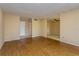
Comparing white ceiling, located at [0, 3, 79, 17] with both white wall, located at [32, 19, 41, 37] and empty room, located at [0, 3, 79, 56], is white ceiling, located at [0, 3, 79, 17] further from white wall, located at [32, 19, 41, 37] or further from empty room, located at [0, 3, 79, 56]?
white wall, located at [32, 19, 41, 37]

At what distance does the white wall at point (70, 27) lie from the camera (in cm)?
521

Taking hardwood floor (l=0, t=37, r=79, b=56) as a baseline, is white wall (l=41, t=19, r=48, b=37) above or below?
above

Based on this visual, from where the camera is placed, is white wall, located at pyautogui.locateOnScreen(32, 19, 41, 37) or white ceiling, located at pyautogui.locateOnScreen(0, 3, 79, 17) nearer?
white ceiling, located at pyautogui.locateOnScreen(0, 3, 79, 17)

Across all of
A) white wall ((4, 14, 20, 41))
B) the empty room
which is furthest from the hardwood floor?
white wall ((4, 14, 20, 41))

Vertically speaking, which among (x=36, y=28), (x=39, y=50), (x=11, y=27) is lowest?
(x=39, y=50)

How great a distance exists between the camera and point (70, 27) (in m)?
5.66

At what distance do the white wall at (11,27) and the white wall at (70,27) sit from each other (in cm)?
349

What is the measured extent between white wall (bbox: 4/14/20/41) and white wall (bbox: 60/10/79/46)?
3.49 metres

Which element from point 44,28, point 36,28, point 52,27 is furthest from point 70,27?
point 52,27

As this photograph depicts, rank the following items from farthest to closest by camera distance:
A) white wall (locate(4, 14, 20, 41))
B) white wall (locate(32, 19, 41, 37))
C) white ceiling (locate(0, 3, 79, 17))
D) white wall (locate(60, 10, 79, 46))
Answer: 1. white wall (locate(32, 19, 41, 37))
2. white wall (locate(4, 14, 20, 41))
3. white wall (locate(60, 10, 79, 46))
4. white ceiling (locate(0, 3, 79, 17))

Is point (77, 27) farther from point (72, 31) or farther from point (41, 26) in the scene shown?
point (41, 26)

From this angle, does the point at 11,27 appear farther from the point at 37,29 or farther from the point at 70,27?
the point at 70,27

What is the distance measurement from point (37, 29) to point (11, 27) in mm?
3804

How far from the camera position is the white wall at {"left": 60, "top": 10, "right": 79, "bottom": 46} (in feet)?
17.1
